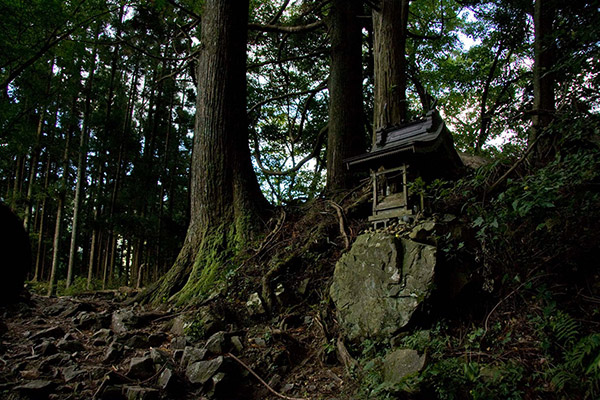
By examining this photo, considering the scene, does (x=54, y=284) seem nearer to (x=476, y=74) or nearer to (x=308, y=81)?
(x=308, y=81)

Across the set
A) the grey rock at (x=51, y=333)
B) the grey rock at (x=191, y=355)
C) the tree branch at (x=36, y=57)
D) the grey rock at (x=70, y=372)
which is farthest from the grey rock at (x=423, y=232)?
the tree branch at (x=36, y=57)

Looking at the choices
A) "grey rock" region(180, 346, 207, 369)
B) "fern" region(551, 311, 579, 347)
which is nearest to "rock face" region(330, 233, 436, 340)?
"fern" region(551, 311, 579, 347)

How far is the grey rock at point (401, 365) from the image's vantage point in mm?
2371

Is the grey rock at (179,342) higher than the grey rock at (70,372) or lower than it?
higher

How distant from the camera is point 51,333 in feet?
A: 12.6

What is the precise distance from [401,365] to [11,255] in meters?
2.40

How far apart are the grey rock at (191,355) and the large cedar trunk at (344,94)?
138 inches

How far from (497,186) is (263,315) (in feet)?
9.57

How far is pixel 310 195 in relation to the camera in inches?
259

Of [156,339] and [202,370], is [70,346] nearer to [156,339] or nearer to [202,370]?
[156,339]

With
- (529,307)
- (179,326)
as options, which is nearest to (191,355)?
(179,326)

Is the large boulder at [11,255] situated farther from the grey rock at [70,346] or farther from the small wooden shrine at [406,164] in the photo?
the small wooden shrine at [406,164]

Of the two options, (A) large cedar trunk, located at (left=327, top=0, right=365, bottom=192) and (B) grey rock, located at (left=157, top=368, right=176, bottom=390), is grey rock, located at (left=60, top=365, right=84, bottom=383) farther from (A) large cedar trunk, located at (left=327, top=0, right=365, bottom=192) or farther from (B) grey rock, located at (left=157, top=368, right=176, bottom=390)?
(A) large cedar trunk, located at (left=327, top=0, right=365, bottom=192)

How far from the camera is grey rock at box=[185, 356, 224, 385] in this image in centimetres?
290
